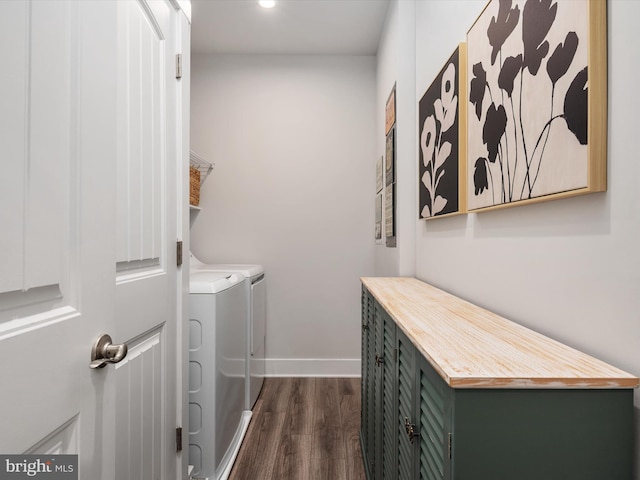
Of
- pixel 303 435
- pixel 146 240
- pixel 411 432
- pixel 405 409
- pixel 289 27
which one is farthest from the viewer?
pixel 289 27

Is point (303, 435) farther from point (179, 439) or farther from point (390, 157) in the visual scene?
point (390, 157)

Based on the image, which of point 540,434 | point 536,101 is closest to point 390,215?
point 536,101

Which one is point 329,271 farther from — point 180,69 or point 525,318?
point 525,318

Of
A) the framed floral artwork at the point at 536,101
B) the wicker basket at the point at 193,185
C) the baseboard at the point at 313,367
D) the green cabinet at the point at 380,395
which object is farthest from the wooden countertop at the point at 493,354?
the baseboard at the point at 313,367

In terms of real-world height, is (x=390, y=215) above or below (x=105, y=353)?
above

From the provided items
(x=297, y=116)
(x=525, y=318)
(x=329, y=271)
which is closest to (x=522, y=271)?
(x=525, y=318)

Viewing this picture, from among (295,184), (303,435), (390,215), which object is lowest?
(303,435)

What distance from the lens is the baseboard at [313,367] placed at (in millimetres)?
3199

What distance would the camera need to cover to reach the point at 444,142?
1.60m

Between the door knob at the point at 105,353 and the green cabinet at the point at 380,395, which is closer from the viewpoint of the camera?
the door knob at the point at 105,353

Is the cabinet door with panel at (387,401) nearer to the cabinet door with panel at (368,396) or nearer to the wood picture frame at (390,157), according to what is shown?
the cabinet door with panel at (368,396)

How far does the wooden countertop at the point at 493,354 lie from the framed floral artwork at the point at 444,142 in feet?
1.79

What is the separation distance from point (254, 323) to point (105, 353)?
190 centimetres

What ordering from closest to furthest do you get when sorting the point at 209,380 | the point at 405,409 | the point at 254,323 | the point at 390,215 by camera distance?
the point at 405,409
the point at 209,380
the point at 390,215
the point at 254,323
